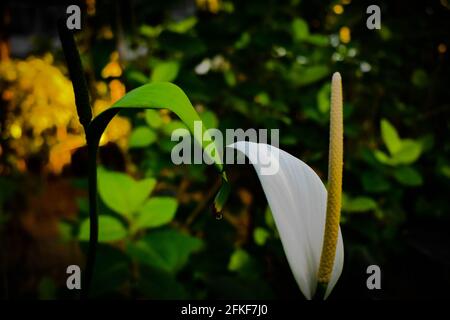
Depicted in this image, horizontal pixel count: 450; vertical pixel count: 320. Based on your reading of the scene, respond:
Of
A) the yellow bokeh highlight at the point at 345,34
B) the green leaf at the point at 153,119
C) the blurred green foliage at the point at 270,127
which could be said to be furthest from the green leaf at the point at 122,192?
the yellow bokeh highlight at the point at 345,34

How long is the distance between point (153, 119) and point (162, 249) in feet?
0.65

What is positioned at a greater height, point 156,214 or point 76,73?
point 76,73

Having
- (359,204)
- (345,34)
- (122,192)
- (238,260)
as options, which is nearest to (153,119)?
(122,192)

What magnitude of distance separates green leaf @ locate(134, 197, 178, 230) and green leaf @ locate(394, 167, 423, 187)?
37 centimetres

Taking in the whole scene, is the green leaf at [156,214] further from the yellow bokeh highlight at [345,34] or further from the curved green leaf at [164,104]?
the yellow bokeh highlight at [345,34]

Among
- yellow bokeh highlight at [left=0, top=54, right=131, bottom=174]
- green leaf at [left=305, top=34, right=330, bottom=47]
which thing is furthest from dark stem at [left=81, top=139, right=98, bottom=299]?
yellow bokeh highlight at [left=0, top=54, right=131, bottom=174]

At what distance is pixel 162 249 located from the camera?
1.55 feet

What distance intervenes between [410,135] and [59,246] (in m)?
1.27

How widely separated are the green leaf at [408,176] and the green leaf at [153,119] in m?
0.38

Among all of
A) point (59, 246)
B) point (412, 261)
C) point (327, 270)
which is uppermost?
point (327, 270)

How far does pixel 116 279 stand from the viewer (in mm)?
475

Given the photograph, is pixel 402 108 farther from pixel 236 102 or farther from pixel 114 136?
pixel 114 136

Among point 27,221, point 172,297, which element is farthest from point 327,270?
point 27,221

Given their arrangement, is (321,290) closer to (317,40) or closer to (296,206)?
(296,206)
